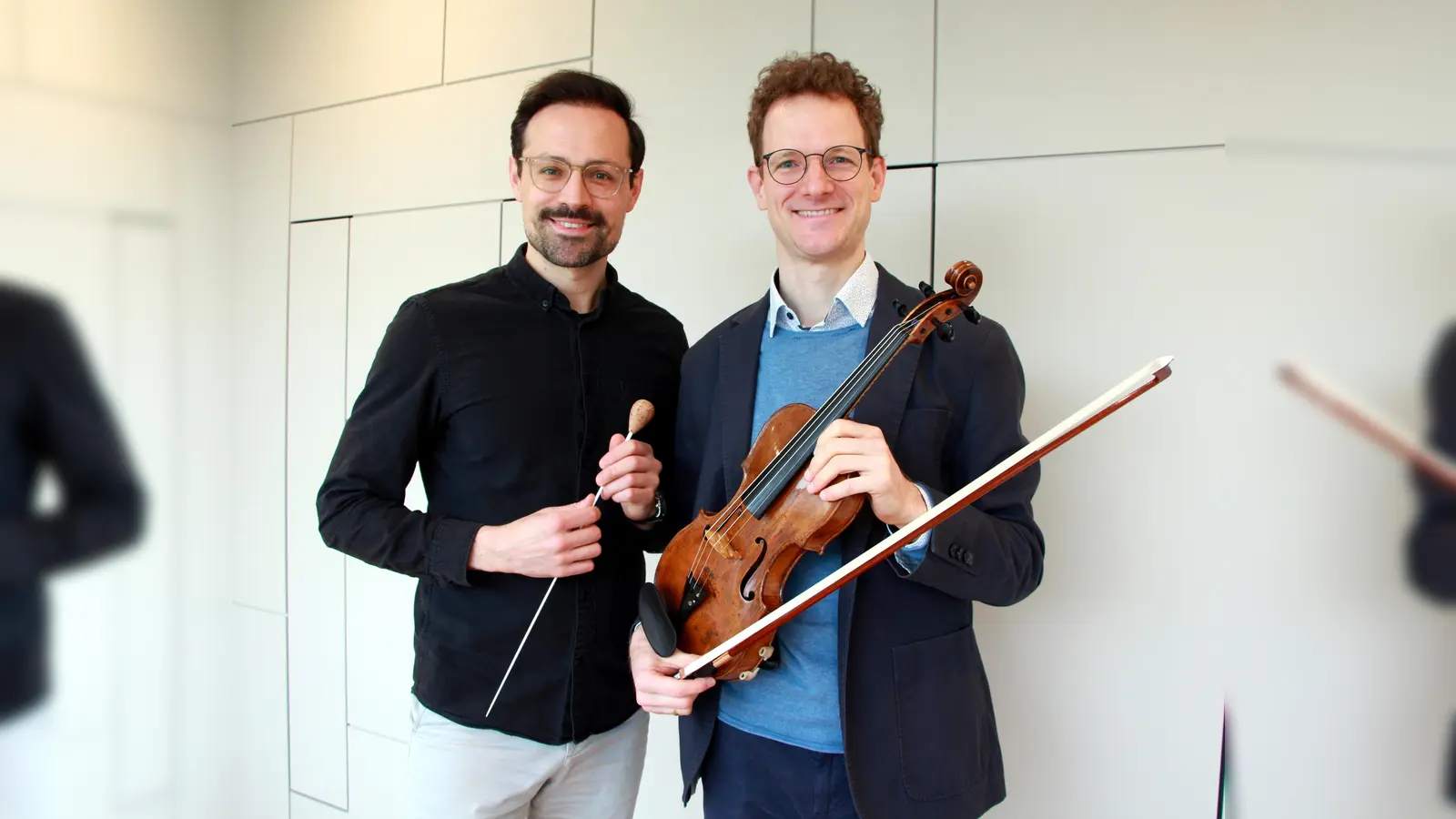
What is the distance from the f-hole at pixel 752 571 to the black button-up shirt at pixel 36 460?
1239 mm

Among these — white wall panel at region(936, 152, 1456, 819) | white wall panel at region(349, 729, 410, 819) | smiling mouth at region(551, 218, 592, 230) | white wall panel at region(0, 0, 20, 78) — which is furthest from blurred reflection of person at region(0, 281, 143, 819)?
white wall panel at region(936, 152, 1456, 819)

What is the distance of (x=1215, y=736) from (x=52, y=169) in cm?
238

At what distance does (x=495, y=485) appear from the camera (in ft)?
4.74

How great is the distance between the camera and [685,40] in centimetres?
204

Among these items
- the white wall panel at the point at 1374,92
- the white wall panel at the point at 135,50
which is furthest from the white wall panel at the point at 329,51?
the white wall panel at the point at 1374,92

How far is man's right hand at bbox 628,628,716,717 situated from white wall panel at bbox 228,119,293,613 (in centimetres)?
213

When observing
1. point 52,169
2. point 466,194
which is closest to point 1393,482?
point 52,169

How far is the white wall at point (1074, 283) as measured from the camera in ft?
0.64

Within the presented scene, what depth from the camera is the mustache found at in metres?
1.43

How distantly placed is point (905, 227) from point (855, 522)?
0.85m

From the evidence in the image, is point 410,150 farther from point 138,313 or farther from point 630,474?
point 630,474

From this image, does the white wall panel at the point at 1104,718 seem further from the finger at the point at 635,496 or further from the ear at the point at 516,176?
the ear at the point at 516,176

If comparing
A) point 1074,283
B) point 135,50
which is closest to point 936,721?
point 1074,283

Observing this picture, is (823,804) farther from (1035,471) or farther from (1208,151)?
(1208,151)
